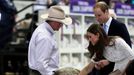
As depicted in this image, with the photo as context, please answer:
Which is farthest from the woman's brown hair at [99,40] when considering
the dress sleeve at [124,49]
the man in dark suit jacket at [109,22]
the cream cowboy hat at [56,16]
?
the cream cowboy hat at [56,16]

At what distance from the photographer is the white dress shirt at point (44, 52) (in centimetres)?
532

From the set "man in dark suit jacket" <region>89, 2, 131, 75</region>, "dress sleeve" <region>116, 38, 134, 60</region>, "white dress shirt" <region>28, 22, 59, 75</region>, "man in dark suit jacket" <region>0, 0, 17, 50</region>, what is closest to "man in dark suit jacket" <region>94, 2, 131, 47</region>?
"man in dark suit jacket" <region>89, 2, 131, 75</region>

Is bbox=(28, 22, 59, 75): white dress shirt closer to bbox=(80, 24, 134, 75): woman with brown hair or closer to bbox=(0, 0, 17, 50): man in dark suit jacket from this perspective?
bbox=(80, 24, 134, 75): woman with brown hair

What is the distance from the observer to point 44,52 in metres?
5.30

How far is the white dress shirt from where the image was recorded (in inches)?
209

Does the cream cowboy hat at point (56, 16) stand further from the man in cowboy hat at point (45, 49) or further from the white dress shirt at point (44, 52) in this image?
the white dress shirt at point (44, 52)

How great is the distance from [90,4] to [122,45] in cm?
577

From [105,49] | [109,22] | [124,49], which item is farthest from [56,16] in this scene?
[124,49]

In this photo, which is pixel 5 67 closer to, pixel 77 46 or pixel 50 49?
pixel 77 46

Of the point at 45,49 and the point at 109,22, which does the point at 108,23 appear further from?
the point at 45,49

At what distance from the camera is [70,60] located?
9.95 metres

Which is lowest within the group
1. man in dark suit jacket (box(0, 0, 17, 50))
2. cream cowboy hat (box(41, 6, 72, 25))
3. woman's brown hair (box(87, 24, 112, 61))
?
man in dark suit jacket (box(0, 0, 17, 50))

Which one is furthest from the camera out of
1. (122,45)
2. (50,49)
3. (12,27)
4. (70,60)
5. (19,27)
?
(19,27)


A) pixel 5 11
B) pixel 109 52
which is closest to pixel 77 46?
pixel 5 11
